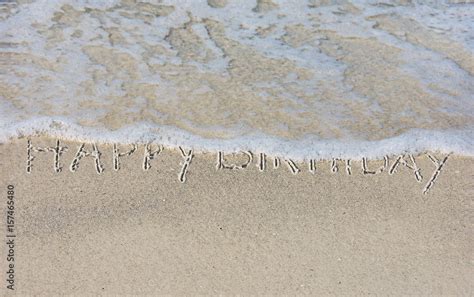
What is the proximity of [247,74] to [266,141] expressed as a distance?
79 cm

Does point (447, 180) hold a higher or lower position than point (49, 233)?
higher

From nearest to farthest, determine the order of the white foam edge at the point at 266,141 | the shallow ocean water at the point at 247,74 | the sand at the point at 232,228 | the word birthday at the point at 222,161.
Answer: the sand at the point at 232,228
the word birthday at the point at 222,161
the white foam edge at the point at 266,141
the shallow ocean water at the point at 247,74

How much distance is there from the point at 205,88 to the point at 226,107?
0.27 metres

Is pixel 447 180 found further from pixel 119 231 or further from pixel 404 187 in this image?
pixel 119 231

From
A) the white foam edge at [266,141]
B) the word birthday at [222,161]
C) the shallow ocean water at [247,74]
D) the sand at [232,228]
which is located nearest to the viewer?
the sand at [232,228]

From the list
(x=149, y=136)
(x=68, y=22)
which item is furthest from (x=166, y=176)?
(x=68, y=22)

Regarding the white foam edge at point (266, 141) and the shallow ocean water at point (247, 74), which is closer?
the white foam edge at point (266, 141)

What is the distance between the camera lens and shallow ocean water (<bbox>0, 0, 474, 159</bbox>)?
9.75ft

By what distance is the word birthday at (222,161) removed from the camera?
2.71 m

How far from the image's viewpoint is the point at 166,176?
8.71ft

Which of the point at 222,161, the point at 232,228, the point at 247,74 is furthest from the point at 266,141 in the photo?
the point at 247,74

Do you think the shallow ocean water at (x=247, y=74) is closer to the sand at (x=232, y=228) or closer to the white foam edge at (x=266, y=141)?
the white foam edge at (x=266, y=141)

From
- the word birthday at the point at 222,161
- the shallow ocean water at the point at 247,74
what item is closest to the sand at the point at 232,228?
the word birthday at the point at 222,161

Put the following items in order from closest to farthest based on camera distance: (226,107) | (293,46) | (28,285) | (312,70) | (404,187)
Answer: (28,285)
(404,187)
(226,107)
(312,70)
(293,46)
